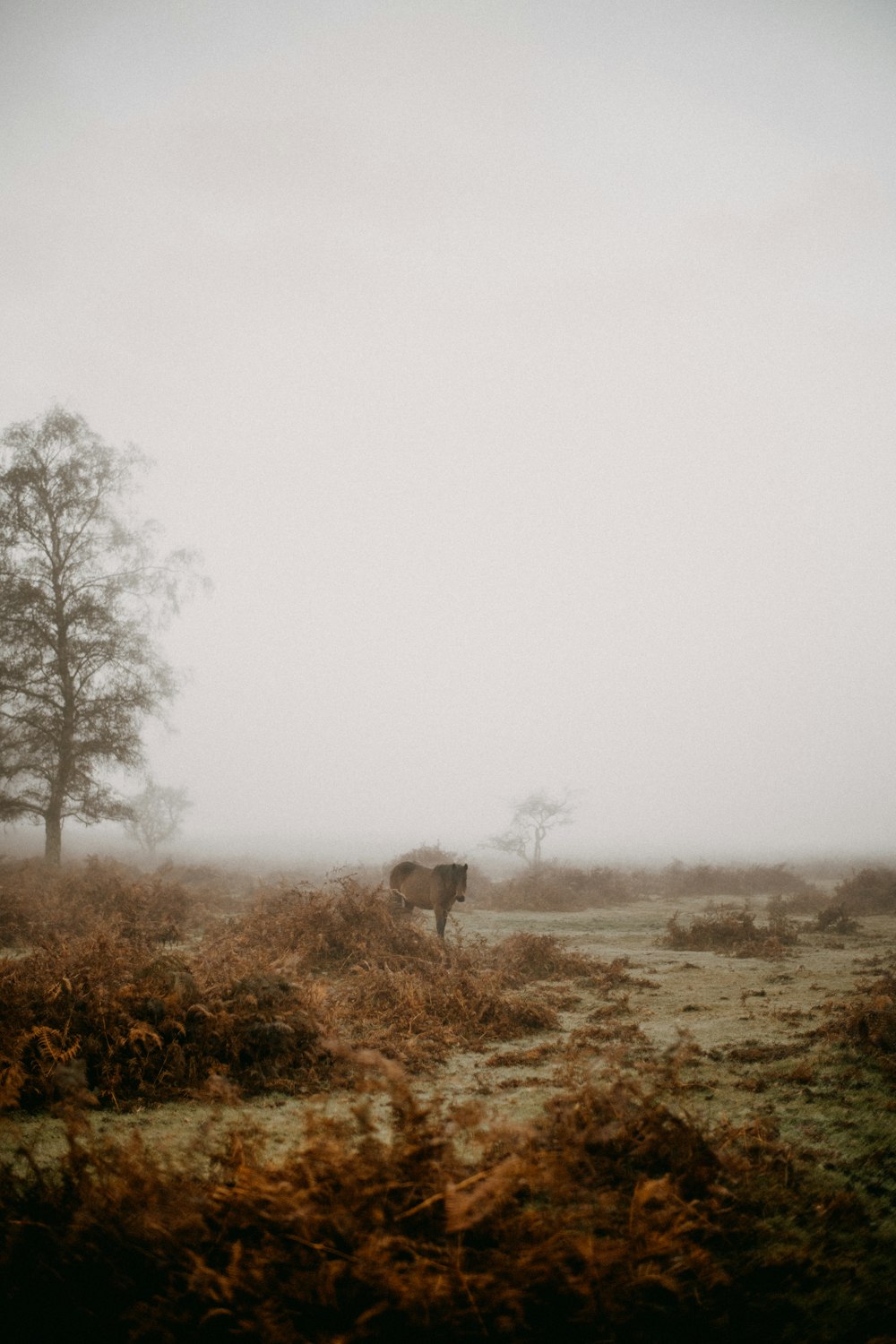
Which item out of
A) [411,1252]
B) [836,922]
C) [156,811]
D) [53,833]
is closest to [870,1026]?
[411,1252]

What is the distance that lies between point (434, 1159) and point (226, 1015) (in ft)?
10.8

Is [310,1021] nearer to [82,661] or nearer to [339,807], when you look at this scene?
[82,661]

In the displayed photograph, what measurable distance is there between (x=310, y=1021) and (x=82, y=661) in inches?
605

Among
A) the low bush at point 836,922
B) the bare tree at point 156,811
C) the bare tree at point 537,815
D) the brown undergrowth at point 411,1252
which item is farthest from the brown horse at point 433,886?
the bare tree at point 156,811

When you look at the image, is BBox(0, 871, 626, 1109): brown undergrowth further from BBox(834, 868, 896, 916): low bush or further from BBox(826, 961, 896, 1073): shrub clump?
BBox(834, 868, 896, 916): low bush

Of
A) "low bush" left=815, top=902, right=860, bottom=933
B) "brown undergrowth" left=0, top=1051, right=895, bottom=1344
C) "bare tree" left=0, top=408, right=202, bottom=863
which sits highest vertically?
"bare tree" left=0, top=408, right=202, bottom=863

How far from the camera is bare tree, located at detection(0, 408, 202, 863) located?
16.1 metres

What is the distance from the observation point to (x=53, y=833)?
16.1 meters

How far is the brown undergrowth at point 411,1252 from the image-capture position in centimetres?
214

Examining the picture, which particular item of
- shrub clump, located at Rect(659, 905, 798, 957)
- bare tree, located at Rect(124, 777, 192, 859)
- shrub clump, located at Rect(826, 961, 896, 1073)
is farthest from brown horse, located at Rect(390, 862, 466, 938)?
bare tree, located at Rect(124, 777, 192, 859)

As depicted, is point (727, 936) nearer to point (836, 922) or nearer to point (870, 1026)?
point (836, 922)

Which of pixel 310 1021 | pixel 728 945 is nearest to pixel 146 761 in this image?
pixel 310 1021

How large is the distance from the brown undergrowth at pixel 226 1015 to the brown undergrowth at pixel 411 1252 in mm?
756

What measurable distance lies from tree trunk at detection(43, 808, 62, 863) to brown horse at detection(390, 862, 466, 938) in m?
9.97
